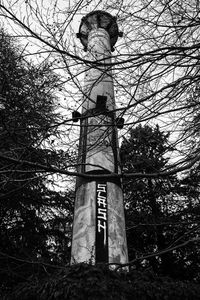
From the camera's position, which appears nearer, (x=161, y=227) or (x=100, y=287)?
(x=100, y=287)

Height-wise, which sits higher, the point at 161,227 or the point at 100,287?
the point at 161,227

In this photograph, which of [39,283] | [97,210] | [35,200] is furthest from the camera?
[35,200]

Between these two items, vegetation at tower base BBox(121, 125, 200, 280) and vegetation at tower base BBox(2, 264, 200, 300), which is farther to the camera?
vegetation at tower base BBox(121, 125, 200, 280)

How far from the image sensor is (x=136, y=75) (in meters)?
3.29

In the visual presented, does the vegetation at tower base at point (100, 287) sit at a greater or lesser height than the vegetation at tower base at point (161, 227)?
lesser

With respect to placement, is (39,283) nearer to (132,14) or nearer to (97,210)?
(97,210)

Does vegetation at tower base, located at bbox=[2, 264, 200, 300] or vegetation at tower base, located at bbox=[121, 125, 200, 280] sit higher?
vegetation at tower base, located at bbox=[121, 125, 200, 280]

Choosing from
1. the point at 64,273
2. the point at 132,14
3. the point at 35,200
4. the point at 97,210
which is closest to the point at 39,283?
the point at 64,273

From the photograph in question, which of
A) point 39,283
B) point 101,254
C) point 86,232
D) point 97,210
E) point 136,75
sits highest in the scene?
point 136,75

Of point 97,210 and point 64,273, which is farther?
point 97,210

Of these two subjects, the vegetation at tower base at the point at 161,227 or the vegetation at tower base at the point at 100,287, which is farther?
the vegetation at tower base at the point at 161,227

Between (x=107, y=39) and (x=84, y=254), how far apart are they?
320 inches

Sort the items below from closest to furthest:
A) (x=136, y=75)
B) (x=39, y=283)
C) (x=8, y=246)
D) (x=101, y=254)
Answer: (x=39, y=283)
(x=136, y=75)
(x=101, y=254)
(x=8, y=246)

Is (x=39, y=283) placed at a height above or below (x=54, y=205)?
below
